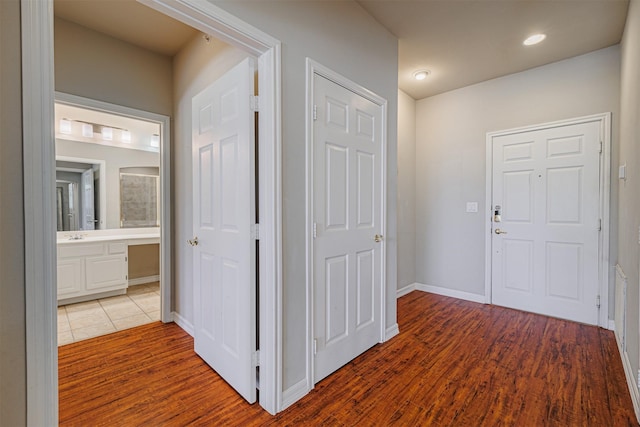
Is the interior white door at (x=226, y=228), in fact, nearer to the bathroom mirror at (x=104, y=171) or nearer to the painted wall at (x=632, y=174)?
the bathroom mirror at (x=104, y=171)

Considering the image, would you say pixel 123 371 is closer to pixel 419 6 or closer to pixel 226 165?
pixel 226 165

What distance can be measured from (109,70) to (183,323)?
8.19 feet

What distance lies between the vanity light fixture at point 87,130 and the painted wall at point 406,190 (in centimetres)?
426

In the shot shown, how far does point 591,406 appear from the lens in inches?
66.6

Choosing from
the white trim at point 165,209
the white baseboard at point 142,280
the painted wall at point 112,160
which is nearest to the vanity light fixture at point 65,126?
the painted wall at point 112,160

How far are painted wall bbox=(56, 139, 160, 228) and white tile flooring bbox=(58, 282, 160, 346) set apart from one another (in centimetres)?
120

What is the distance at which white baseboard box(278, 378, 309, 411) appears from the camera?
5.47 feet

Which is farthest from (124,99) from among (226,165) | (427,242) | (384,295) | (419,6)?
(427,242)

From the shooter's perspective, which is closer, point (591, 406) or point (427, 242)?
point (591, 406)

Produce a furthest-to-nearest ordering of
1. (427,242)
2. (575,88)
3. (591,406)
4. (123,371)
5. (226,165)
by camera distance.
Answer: (427,242) < (575,88) < (123,371) < (226,165) < (591,406)

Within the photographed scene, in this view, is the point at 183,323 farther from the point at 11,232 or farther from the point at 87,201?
the point at 87,201

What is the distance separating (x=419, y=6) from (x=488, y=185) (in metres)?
2.19

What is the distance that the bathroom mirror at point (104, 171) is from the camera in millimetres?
3717

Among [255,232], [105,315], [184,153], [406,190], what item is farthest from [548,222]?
A: [105,315]
